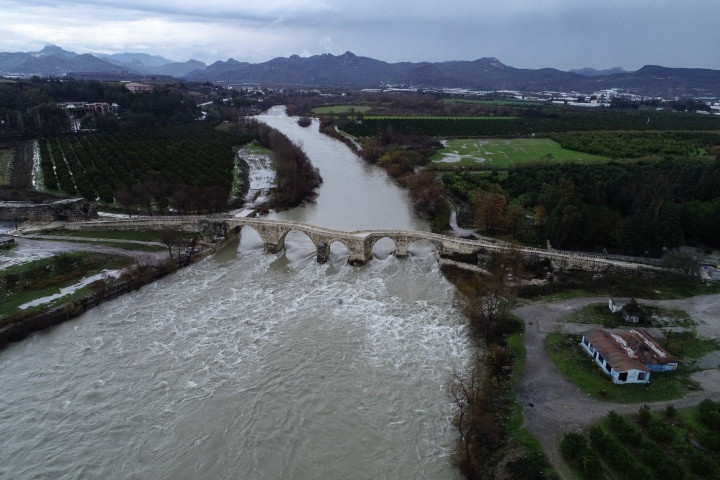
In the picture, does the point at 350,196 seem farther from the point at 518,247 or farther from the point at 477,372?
the point at 477,372

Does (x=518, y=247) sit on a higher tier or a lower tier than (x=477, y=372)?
higher

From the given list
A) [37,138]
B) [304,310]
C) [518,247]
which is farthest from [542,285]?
[37,138]

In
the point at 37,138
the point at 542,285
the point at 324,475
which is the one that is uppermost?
the point at 37,138

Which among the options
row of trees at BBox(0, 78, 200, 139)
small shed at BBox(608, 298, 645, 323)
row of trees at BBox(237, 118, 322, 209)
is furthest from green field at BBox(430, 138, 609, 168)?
row of trees at BBox(0, 78, 200, 139)

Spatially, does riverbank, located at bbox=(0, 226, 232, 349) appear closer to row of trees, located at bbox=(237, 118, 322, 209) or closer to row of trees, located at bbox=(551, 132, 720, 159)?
row of trees, located at bbox=(237, 118, 322, 209)

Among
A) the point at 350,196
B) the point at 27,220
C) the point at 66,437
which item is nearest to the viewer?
the point at 66,437

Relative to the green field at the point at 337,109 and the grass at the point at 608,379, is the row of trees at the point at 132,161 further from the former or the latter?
the green field at the point at 337,109

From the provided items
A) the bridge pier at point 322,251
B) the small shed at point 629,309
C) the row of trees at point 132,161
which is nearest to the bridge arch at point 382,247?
the bridge pier at point 322,251
